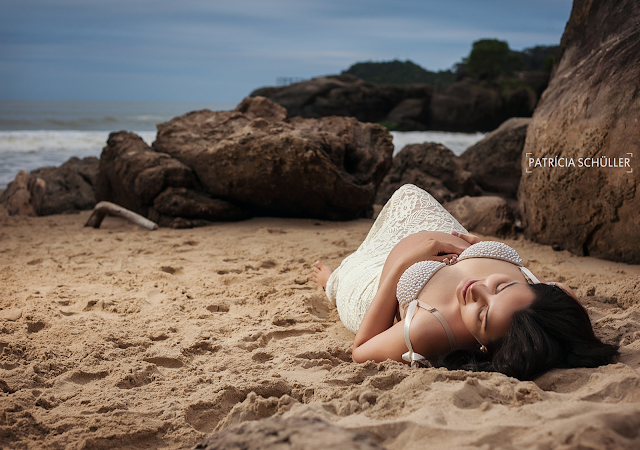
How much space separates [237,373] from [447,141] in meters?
16.2

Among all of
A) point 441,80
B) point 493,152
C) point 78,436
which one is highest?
point 441,80

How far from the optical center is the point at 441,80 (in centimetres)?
3341

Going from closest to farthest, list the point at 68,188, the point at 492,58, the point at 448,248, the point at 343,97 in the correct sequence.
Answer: the point at 448,248
the point at 68,188
the point at 343,97
the point at 492,58

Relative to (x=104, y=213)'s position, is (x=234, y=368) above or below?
below

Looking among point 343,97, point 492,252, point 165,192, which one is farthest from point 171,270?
point 343,97

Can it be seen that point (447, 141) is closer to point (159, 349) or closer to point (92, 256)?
point (92, 256)

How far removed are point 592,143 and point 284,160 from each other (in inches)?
125

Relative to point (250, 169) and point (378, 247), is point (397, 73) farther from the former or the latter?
point (378, 247)

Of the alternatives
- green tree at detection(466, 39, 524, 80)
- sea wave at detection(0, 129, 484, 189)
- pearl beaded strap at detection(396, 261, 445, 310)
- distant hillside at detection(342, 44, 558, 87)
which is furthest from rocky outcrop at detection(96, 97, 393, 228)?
distant hillside at detection(342, 44, 558, 87)

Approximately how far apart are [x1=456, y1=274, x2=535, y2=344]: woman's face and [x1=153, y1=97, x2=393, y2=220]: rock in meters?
3.68

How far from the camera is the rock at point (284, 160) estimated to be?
18.1ft

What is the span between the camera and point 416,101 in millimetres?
25484

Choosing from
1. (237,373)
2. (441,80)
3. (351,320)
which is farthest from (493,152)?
(441,80)

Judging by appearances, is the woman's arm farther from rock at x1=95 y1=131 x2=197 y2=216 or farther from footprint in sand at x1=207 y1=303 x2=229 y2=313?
rock at x1=95 y1=131 x2=197 y2=216
